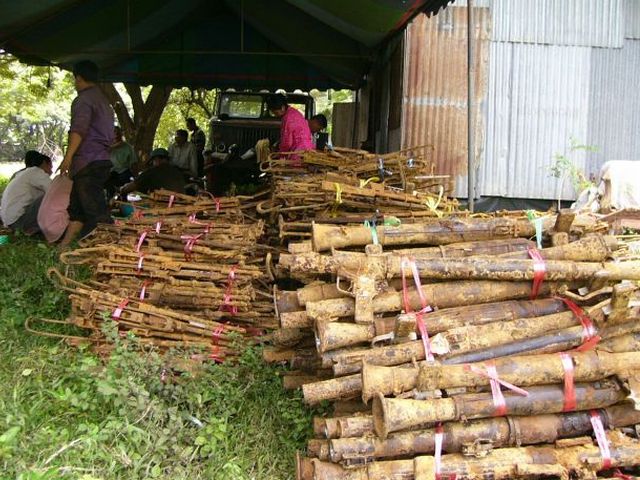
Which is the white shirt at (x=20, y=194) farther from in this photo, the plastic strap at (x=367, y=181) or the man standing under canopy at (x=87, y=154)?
the plastic strap at (x=367, y=181)

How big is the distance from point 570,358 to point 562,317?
0.31 metres

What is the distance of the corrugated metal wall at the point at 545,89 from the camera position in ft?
30.8

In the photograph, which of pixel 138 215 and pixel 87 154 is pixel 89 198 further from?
pixel 138 215

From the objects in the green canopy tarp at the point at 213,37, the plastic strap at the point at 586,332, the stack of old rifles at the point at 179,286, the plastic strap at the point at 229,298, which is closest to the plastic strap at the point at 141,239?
the stack of old rifles at the point at 179,286

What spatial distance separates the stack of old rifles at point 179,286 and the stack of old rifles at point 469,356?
4.06ft

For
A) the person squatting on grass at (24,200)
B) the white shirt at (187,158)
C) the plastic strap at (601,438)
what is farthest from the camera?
the white shirt at (187,158)

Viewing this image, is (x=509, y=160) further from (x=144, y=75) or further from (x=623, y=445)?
(x=144, y=75)

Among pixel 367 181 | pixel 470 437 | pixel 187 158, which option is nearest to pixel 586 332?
pixel 470 437

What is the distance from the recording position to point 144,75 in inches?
539

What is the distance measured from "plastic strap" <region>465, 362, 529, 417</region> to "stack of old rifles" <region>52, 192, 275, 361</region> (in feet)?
7.36

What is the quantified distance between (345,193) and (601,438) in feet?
9.42

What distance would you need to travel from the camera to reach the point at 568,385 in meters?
3.47

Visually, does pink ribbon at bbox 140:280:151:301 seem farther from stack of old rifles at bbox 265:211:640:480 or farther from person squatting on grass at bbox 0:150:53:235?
person squatting on grass at bbox 0:150:53:235

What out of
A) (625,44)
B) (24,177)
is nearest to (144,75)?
(24,177)
